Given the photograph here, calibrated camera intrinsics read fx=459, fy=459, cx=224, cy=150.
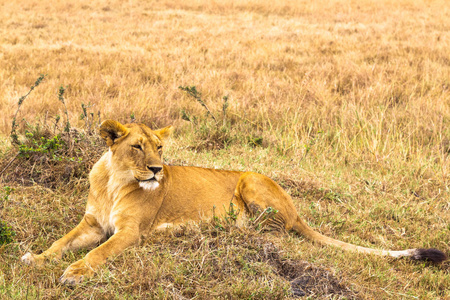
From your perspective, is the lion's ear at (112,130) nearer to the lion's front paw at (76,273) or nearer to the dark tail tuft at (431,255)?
the lion's front paw at (76,273)

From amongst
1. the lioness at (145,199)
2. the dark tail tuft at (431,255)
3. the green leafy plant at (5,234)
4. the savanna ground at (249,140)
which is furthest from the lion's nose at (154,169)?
the dark tail tuft at (431,255)

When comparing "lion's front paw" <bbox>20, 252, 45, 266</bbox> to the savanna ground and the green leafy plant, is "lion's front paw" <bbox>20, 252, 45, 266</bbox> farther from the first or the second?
the green leafy plant

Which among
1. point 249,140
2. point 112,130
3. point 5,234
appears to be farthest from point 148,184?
point 249,140

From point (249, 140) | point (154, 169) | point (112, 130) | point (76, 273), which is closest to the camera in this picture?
point (76, 273)

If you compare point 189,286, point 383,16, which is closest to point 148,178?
point 189,286

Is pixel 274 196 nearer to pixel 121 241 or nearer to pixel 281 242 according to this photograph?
pixel 281 242

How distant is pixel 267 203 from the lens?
370 centimetres

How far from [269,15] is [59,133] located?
15.5 m

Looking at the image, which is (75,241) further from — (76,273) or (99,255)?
(76,273)

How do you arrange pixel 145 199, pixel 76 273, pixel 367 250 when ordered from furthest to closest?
1. pixel 367 250
2. pixel 145 199
3. pixel 76 273

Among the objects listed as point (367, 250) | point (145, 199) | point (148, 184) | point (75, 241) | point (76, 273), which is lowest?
point (367, 250)

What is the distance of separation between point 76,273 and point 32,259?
1.49ft

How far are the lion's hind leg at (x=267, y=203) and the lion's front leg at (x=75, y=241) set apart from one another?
1175mm

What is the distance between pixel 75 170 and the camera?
15.0ft
